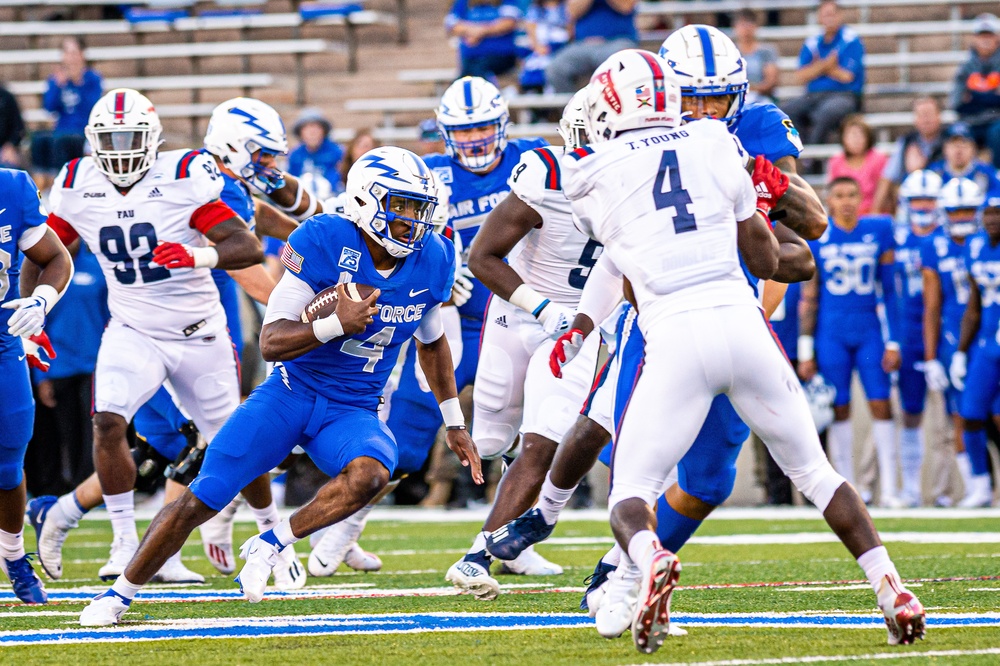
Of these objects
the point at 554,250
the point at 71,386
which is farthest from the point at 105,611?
the point at 71,386

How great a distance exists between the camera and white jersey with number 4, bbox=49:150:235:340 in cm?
589

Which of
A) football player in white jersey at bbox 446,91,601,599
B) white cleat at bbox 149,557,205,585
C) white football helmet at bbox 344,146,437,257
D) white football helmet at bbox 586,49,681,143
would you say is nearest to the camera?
white football helmet at bbox 586,49,681,143

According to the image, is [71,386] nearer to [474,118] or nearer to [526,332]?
[474,118]

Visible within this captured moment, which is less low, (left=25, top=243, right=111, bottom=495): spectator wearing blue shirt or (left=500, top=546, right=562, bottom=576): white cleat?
(left=500, top=546, right=562, bottom=576): white cleat

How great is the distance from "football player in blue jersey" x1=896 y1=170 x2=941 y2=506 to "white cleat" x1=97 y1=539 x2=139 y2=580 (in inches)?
222

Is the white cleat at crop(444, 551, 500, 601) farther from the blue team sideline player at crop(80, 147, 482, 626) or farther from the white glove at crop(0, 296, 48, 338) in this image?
the white glove at crop(0, 296, 48, 338)

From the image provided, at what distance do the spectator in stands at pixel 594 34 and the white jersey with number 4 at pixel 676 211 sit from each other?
8.06m

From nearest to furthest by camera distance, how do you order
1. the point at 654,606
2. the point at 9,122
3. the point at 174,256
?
the point at 654,606, the point at 174,256, the point at 9,122

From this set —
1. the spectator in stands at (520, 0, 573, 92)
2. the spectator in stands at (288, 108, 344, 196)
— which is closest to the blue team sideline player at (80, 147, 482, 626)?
the spectator in stands at (288, 108, 344, 196)

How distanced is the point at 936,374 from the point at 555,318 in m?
5.66

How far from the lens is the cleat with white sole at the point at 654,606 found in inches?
132

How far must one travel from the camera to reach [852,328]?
966cm

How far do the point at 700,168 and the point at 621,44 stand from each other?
27.2 feet

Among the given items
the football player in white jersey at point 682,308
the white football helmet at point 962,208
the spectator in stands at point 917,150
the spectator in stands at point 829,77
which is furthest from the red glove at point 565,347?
the spectator in stands at point 829,77
